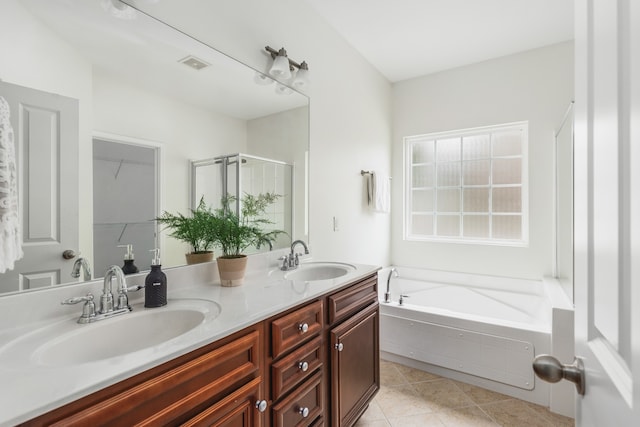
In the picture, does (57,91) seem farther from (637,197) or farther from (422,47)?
(422,47)

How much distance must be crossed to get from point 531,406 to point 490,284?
127 centimetres

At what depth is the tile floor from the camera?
1868mm

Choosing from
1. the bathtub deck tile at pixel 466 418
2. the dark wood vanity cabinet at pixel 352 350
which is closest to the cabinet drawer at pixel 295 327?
the dark wood vanity cabinet at pixel 352 350

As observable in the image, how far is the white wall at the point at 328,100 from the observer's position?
1661 mm

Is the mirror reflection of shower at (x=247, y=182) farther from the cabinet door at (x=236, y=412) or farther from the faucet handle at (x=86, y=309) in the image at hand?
the cabinet door at (x=236, y=412)

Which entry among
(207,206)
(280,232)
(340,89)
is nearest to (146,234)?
(207,206)

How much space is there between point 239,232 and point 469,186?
9.06ft

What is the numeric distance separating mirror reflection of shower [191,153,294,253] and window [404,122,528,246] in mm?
2036

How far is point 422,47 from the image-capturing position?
290 centimetres

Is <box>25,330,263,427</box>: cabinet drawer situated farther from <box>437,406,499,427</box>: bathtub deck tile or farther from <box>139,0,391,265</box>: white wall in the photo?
<box>437,406,499,427</box>: bathtub deck tile

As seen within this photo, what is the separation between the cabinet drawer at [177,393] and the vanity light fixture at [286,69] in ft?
5.07

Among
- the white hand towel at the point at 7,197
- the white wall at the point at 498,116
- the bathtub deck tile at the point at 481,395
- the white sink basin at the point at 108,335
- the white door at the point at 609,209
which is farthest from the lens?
the white wall at the point at 498,116

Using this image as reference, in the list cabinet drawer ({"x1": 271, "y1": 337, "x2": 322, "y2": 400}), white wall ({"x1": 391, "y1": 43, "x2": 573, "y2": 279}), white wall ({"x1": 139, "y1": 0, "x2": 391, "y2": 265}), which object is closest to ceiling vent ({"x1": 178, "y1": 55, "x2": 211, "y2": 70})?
white wall ({"x1": 139, "y1": 0, "x2": 391, "y2": 265})

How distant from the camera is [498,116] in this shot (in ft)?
10.2
